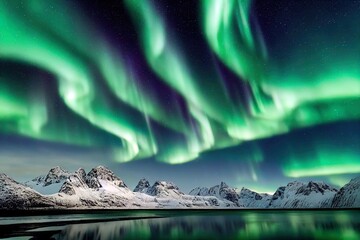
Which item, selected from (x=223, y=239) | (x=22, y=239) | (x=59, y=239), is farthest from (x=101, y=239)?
(x=223, y=239)

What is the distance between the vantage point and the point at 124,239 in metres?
39.3

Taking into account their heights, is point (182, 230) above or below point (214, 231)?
above

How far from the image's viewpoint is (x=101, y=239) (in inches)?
1529

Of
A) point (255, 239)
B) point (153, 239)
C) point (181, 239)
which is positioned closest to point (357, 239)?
point (255, 239)

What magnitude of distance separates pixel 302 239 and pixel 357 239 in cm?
686

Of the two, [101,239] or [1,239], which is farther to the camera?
[101,239]

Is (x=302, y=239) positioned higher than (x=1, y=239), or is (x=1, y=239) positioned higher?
(x=1, y=239)

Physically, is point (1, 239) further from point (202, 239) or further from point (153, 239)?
point (202, 239)

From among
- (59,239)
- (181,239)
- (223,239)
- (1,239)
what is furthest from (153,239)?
(1,239)

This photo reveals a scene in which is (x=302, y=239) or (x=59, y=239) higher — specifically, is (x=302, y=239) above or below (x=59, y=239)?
below

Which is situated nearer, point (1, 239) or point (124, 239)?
point (1, 239)

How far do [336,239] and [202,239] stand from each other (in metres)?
17.6

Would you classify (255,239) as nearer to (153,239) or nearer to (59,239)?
(153,239)

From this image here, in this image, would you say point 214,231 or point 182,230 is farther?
point 182,230
